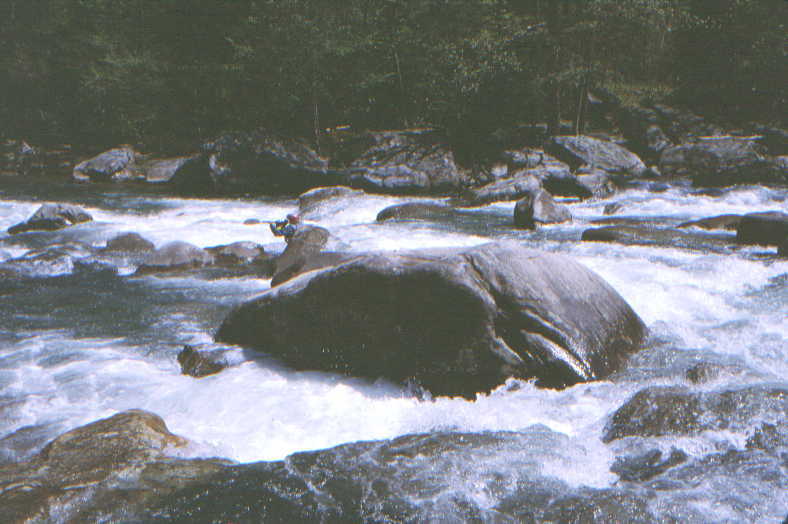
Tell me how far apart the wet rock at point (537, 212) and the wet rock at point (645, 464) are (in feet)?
25.3

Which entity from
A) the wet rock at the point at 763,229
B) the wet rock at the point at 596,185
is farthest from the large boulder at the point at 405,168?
the wet rock at the point at 763,229

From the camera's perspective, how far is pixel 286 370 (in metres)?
5.06

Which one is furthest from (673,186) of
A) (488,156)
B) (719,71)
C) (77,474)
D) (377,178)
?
(77,474)

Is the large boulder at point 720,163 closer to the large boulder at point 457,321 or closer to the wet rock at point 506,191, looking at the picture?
the wet rock at point 506,191

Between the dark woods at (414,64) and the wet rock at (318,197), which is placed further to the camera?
the dark woods at (414,64)

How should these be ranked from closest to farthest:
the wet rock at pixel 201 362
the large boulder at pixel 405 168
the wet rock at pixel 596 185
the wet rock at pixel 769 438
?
the wet rock at pixel 769 438
the wet rock at pixel 201 362
the wet rock at pixel 596 185
the large boulder at pixel 405 168

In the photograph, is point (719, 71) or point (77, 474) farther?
point (719, 71)

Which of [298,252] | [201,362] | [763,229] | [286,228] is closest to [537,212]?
[763,229]

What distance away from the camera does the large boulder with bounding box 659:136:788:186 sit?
1527 cm

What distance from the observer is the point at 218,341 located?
5633 mm

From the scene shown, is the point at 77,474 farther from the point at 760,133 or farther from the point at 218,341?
the point at 760,133

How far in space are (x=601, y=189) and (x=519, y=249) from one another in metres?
10.0

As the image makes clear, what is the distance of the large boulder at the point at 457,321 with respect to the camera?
450 centimetres

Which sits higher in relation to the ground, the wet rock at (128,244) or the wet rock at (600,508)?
the wet rock at (600,508)
